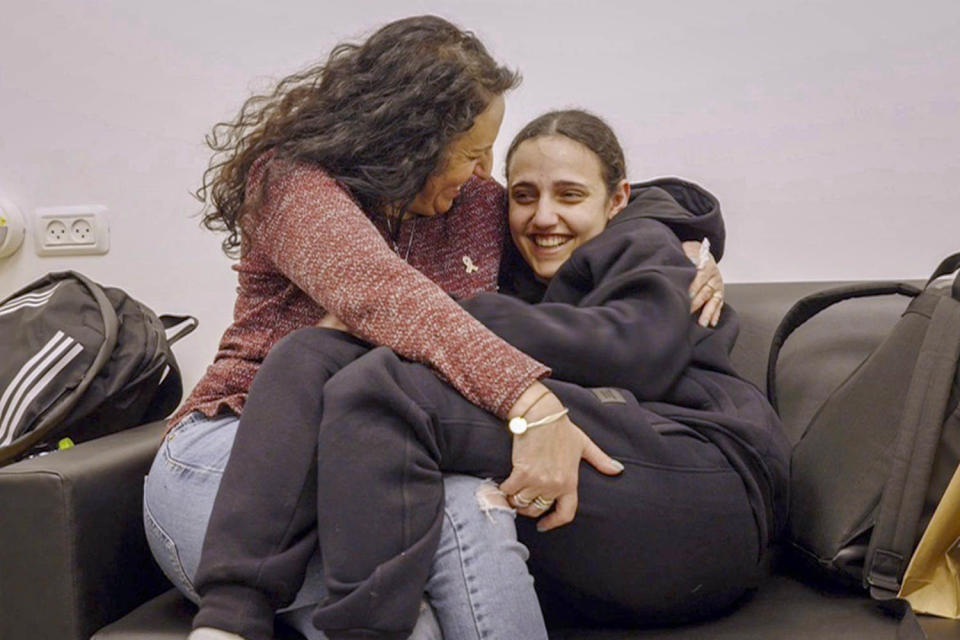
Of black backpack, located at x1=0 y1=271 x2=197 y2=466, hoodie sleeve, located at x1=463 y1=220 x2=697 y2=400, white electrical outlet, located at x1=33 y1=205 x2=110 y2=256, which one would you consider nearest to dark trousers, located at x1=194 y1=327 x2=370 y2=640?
hoodie sleeve, located at x1=463 y1=220 x2=697 y2=400

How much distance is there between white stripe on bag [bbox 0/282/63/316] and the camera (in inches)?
58.9

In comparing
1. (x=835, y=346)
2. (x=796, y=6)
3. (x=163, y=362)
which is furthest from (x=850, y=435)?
(x=163, y=362)

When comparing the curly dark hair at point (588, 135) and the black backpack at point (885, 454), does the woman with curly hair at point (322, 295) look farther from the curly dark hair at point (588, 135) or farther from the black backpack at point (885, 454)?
the black backpack at point (885, 454)

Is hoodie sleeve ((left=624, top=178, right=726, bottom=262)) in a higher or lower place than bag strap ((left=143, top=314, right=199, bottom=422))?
higher

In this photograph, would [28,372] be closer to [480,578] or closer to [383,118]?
[383,118]

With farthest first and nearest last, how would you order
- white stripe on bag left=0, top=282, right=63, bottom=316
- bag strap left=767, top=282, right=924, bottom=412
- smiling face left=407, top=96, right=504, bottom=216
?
white stripe on bag left=0, top=282, right=63, bottom=316
bag strap left=767, top=282, right=924, bottom=412
smiling face left=407, top=96, right=504, bottom=216

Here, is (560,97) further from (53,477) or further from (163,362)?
(53,477)

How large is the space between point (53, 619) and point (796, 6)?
1.44m

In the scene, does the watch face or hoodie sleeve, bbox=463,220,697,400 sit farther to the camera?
hoodie sleeve, bbox=463,220,697,400

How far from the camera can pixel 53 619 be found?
1.03 m

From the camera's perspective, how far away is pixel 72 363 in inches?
55.9

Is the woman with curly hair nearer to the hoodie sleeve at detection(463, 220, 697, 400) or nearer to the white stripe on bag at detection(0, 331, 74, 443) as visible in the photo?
the hoodie sleeve at detection(463, 220, 697, 400)

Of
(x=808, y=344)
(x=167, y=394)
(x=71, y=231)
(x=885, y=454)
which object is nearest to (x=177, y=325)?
(x=167, y=394)

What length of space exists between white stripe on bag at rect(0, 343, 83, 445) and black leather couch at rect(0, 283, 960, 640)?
26 cm
